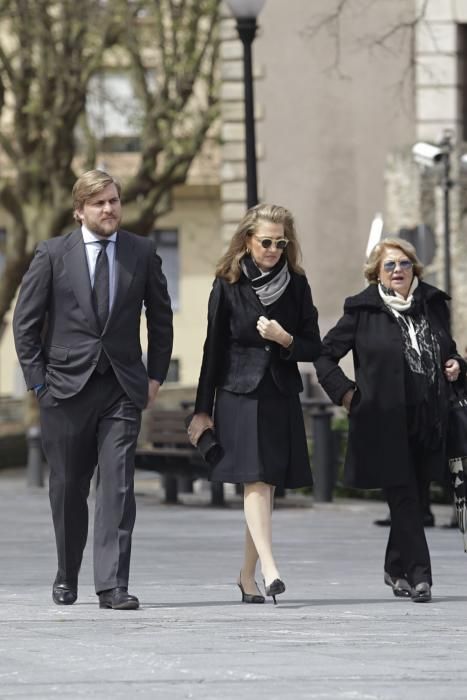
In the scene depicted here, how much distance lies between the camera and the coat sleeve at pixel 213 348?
10.1 metres

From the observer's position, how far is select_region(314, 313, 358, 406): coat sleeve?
1059 centimetres

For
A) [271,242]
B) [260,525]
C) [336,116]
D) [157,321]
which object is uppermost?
[271,242]

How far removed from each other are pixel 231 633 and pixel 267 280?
213 cm

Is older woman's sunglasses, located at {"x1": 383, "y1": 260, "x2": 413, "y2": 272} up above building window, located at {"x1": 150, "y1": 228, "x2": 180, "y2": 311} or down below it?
above

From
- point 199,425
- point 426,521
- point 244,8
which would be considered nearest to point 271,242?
point 199,425

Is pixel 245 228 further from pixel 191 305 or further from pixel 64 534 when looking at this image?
pixel 191 305

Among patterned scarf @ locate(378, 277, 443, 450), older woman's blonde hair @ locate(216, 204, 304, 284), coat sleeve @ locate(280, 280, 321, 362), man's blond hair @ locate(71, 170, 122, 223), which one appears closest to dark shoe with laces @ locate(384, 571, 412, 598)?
patterned scarf @ locate(378, 277, 443, 450)

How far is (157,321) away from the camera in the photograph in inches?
392

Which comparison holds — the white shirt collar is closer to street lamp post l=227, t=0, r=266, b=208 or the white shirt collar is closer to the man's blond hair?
the man's blond hair

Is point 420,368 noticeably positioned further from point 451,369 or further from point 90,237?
point 90,237

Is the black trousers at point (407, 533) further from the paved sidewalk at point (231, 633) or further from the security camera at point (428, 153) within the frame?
the security camera at point (428, 153)

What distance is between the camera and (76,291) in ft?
32.2

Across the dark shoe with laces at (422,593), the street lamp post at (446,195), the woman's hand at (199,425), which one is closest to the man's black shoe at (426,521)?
the dark shoe with laces at (422,593)

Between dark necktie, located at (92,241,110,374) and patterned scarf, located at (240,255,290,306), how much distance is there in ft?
2.40
